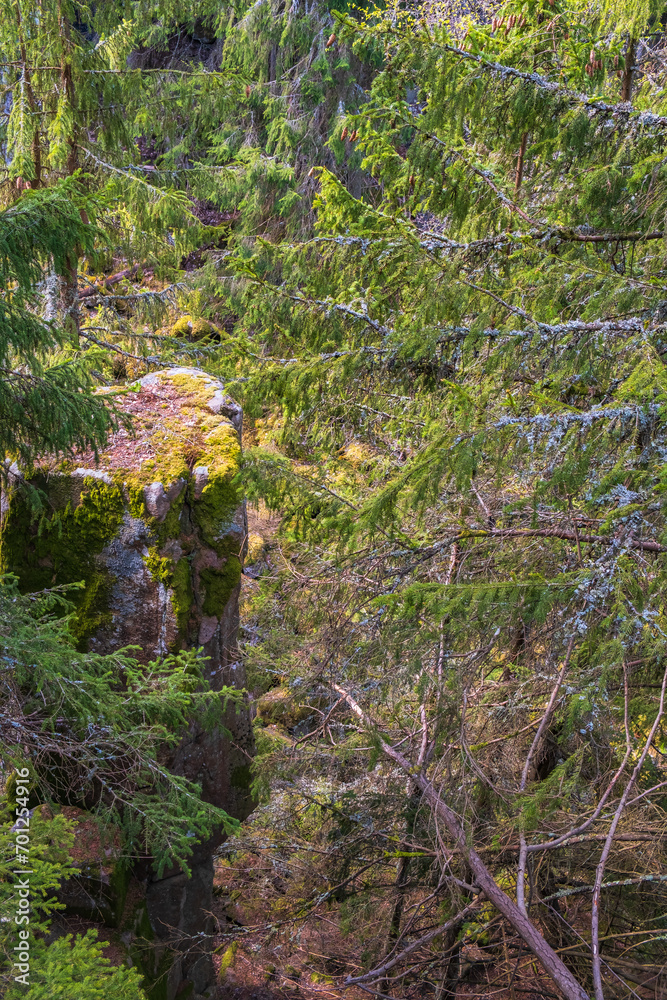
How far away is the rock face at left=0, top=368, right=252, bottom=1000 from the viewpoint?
15.9 ft

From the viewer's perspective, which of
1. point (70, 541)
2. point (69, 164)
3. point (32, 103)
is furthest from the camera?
point (69, 164)

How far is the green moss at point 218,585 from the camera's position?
5.28 m

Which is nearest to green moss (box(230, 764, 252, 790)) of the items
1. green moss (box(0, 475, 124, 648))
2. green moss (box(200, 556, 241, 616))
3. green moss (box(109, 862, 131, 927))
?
green moss (box(109, 862, 131, 927))

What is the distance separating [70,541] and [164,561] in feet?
2.20

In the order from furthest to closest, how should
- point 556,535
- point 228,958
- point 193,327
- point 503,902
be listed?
1. point 193,327
2. point 228,958
3. point 556,535
4. point 503,902

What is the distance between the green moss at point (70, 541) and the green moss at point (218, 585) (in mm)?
746

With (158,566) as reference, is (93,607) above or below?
below

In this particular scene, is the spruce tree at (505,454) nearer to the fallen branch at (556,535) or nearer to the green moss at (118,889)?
the fallen branch at (556,535)

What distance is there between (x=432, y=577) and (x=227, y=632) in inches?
69.9

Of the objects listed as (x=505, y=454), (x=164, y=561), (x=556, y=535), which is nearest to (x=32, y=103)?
(x=164, y=561)

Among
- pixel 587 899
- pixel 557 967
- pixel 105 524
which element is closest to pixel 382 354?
pixel 105 524

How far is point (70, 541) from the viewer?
4863 mm

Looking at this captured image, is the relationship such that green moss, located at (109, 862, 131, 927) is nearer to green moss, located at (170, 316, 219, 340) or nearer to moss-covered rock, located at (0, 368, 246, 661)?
moss-covered rock, located at (0, 368, 246, 661)

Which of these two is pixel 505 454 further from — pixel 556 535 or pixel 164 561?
pixel 164 561
